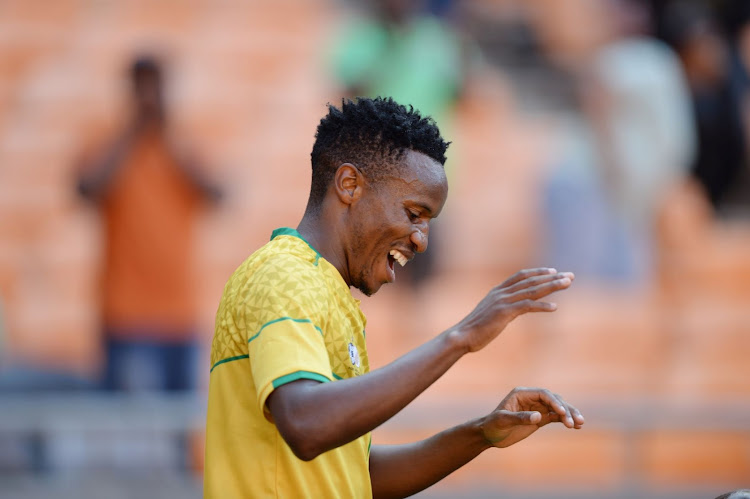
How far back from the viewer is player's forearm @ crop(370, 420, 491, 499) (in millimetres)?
2992

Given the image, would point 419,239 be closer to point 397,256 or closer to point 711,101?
point 397,256

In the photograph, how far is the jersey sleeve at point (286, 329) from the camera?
235 cm

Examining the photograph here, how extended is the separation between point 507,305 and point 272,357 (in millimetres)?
485

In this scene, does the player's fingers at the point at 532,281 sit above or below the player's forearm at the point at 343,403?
above

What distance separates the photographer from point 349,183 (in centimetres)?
273

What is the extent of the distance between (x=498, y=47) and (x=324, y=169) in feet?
32.1

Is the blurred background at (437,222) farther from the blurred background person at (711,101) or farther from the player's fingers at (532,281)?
the player's fingers at (532,281)

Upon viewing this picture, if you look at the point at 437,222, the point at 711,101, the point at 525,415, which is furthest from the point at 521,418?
the point at 711,101

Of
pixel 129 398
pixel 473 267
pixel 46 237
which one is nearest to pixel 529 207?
pixel 473 267

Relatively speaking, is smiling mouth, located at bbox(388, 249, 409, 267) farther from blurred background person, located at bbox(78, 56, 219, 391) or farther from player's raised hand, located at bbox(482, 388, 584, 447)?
blurred background person, located at bbox(78, 56, 219, 391)

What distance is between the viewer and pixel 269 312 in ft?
8.04

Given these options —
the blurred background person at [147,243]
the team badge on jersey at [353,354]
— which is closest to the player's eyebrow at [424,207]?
the team badge on jersey at [353,354]

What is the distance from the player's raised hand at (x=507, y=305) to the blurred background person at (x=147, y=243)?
4392 mm

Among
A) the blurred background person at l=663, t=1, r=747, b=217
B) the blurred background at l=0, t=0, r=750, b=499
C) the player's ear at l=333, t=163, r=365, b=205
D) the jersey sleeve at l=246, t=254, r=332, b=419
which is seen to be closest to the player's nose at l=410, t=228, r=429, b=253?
the player's ear at l=333, t=163, r=365, b=205
